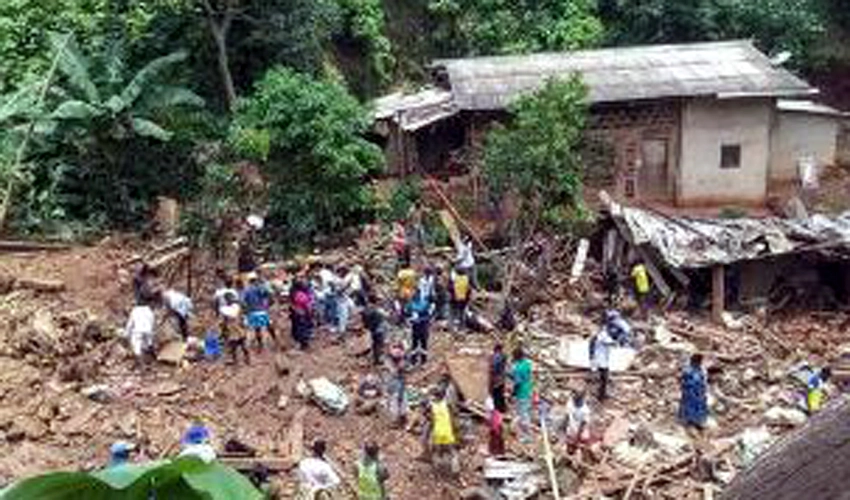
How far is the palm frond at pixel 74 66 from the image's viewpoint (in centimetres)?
1888

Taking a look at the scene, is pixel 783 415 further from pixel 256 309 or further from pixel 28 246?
pixel 28 246

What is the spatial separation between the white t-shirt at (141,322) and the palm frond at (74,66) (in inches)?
199

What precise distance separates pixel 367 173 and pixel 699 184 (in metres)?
5.95

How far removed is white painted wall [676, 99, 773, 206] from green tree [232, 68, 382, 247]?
572 centimetres

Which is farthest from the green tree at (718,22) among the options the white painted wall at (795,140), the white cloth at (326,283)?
the white cloth at (326,283)

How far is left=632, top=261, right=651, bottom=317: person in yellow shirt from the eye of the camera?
59.0 feet

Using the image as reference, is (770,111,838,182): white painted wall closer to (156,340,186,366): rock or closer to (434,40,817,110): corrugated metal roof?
(434,40,817,110): corrugated metal roof

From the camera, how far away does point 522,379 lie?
14234 mm

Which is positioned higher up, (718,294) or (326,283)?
(326,283)

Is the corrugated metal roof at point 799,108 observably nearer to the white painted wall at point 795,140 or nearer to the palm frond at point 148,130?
the white painted wall at point 795,140

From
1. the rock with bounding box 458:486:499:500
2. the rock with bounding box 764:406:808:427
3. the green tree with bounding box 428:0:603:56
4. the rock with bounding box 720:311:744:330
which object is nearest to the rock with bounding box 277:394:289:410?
the rock with bounding box 458:486:499:500

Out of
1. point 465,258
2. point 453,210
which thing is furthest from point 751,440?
point 453,210

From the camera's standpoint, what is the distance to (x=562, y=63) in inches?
863

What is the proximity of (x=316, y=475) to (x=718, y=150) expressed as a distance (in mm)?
12564
